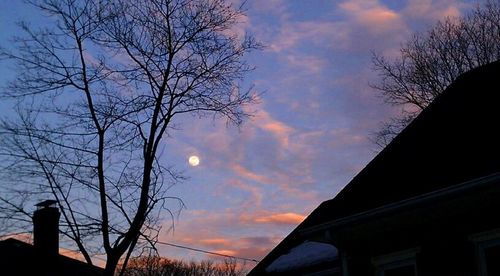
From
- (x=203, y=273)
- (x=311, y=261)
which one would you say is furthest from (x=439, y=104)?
(x=203, y=273)

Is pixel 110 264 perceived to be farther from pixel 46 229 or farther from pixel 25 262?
pixel 25 262

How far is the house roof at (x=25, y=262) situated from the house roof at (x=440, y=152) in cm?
1355

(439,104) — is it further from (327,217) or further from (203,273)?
(203,273)

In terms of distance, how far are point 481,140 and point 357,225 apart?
7.75 ft

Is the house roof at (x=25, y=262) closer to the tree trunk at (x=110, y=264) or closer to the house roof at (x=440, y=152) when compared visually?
the tree trunk at (x=110, y=264)

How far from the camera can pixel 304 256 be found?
16969 millimetres

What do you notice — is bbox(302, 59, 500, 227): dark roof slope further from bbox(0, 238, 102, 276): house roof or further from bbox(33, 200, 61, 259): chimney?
bbox(0, 238, 102, 276): house roof

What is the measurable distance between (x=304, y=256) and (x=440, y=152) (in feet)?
21.6

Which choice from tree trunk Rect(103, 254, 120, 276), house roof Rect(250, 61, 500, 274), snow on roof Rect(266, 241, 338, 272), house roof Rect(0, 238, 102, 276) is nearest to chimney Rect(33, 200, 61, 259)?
house roof Rect(0, 238, 102, 276)

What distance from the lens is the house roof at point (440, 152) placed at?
32.8ft

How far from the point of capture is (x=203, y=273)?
255 feet

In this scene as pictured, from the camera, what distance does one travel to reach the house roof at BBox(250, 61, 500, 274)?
32.8ft

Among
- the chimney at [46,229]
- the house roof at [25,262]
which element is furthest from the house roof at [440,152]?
the house roof at [25,262]

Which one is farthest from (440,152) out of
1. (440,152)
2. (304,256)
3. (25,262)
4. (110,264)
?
(25,262)
